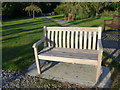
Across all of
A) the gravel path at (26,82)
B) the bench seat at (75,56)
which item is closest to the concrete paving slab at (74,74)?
the gravel path at (26,82)

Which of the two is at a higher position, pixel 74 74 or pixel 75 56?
pixel 75 56

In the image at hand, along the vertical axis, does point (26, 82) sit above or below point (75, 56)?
below

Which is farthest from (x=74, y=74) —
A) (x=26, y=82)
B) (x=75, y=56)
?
(x=26, y=82)

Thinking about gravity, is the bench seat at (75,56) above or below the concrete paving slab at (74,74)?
above

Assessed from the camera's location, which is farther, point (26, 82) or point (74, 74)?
point (74, 74)

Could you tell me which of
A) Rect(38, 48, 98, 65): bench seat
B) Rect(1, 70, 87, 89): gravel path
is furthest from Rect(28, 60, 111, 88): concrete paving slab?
Rect(38, 48, 98, 65): bench seat

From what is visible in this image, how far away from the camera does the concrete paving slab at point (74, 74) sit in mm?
2774

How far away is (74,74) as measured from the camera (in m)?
3.10

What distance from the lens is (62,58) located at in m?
2.80

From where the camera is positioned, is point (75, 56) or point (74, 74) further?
point (74, 74)

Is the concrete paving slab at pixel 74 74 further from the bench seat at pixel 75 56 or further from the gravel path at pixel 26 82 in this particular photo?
the bench seat at pixel 75 56

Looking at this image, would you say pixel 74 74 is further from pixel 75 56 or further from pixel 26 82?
pixel 26 82

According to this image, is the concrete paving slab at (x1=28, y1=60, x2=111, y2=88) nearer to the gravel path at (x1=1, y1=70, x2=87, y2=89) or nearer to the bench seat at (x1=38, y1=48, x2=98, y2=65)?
the gravel path at (x1=1, y1=70, x2=87, y2=89)

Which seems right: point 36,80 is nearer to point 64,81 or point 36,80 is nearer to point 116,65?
point 64,81
